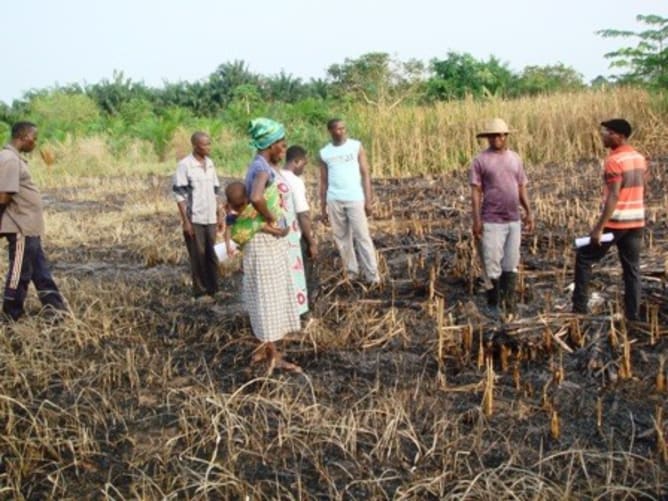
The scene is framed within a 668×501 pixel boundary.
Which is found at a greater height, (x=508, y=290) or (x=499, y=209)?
(x=499, y=209)

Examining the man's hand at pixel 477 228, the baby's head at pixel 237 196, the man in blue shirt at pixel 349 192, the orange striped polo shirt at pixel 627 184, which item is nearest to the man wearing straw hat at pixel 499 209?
the man's hand at pixel 477 228

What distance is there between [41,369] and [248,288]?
55.8 inches

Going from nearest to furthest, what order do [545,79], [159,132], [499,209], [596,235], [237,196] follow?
[237,196], [596,235], [499,209], [159,132], [545,79]

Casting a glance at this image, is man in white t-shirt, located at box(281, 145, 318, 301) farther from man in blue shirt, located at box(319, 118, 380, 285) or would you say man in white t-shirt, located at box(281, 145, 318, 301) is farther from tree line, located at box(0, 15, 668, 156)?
tree line, located at box(0, 15, 668, 156)

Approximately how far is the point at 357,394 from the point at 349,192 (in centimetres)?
253

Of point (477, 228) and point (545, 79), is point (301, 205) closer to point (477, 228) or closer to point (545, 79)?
point (477, 228)

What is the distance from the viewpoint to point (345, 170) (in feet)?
20.5

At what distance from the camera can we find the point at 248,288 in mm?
4465

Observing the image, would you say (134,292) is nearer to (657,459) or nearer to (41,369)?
(41,369)

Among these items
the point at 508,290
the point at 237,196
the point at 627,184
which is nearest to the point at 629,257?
the point at 627,184

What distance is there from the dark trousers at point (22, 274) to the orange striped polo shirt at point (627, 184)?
416 cm

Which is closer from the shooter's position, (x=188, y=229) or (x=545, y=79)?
(x=188, y=229)

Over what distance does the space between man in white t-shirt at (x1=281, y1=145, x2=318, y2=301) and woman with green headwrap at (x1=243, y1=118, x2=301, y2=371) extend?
0.77 m

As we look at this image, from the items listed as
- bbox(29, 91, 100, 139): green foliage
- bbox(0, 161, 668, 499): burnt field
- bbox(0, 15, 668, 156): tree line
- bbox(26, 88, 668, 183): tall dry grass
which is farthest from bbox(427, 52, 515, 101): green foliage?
bbox(0, 161, 668, 499): burnt field
